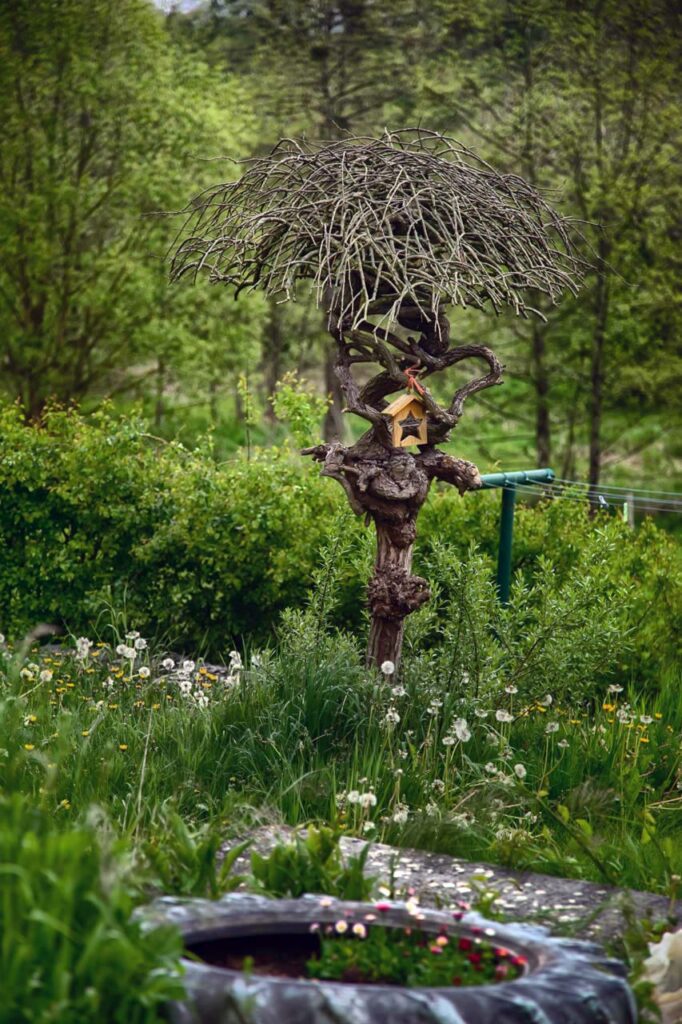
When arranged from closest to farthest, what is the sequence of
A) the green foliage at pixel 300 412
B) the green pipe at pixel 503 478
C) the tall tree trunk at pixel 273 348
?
the green pipe at pixel 503 478
the green foliage at pixel 300 412
the tall tree trunk at pixel 273 348

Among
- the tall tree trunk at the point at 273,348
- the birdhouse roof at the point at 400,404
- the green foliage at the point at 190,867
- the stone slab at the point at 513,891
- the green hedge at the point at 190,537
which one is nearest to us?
the green foliage at the point at 190,867

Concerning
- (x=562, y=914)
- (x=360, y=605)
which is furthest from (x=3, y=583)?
(x=562, y=914)

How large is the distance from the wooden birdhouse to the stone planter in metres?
2.47

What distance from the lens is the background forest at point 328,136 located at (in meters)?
14.9

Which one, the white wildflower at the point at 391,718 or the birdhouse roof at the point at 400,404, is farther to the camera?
the birdhouse roof at the point at 400,404

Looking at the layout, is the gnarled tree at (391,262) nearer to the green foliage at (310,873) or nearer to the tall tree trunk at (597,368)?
the green foliage at (310,873)

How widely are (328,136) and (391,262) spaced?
47.7 ft

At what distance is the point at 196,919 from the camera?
276cm

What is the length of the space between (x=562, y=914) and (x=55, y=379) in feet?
46.8

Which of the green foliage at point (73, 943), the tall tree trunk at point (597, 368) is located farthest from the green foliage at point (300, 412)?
the tall tree trunk at point (597, 368)

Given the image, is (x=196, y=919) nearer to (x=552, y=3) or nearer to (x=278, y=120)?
(x=552, y=3)

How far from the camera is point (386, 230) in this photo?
4.87m

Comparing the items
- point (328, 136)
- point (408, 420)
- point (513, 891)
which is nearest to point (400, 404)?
point (408, 420)

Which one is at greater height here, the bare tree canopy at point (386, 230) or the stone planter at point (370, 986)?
the bare tree canopy at point (386, 230)
